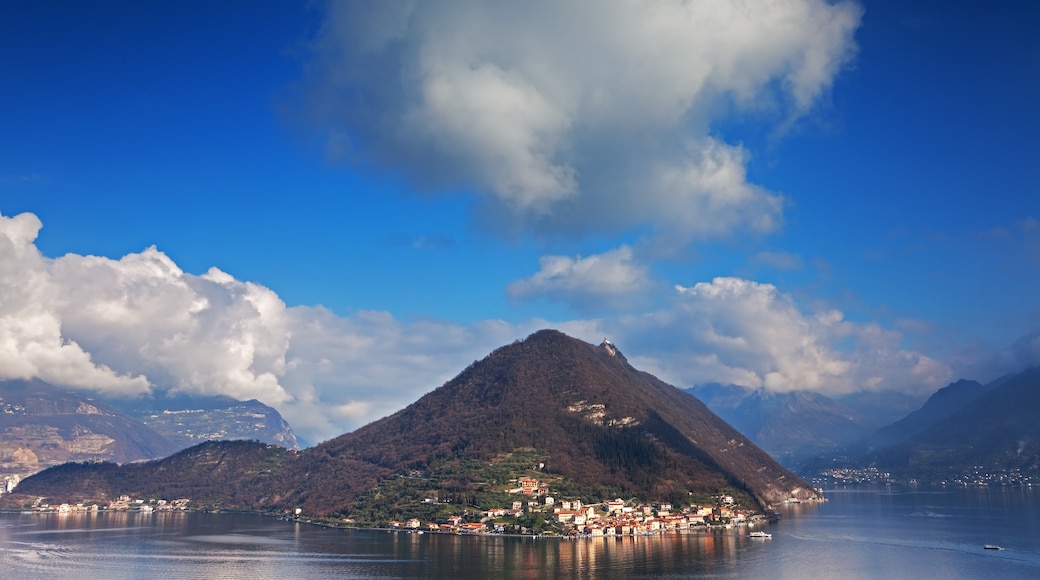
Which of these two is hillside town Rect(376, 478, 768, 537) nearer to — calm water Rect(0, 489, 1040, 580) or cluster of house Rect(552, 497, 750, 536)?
cluster of house Rect(552, 497, 750, 536)

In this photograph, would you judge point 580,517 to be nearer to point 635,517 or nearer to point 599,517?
point 599,517

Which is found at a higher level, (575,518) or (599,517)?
(575,518)

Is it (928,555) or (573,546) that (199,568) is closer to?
(573,546)

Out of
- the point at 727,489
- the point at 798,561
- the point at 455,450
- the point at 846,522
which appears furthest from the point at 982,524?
the point at 455,450

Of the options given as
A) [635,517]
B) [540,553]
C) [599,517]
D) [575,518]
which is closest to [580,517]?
[575,518]

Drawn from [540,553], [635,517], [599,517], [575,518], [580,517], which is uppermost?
[580,517]

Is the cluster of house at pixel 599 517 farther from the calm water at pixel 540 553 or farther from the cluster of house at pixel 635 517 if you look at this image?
the calm water at pixel 540 553

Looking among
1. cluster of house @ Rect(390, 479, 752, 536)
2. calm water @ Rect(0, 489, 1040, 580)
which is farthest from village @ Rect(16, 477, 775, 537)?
calm water @ Rect(0, 489, 1040, 580)
